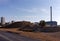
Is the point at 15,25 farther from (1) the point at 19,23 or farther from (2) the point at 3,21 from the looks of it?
(2) the point at 3,21

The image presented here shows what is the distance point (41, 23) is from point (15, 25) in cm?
1509

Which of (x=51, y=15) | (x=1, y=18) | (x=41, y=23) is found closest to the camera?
(x=51, y=15)

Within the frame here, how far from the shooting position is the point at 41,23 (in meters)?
62.8

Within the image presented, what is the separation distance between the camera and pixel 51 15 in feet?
182

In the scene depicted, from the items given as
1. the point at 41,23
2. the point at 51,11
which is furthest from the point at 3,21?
the point at 51,11

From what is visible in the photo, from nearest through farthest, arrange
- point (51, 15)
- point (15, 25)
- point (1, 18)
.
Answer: point (51, 15) < point (15, 25) < point (1, 18)

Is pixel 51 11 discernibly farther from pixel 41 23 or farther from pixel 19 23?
pixel 19 23

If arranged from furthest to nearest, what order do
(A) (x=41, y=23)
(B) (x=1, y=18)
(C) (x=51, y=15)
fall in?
1. (B) (x=1, y=18)
2. (A) (x=41, y=23)
3. (C) (x=51, y=15)

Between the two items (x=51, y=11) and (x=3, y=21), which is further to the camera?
(x=3, y=21)

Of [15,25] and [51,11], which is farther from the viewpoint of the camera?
[15,25]

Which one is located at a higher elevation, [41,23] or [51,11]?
[51,11]

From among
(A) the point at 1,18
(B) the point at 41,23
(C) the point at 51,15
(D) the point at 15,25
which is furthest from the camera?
(A) the point at 1,18

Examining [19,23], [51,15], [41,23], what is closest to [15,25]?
[19,23]

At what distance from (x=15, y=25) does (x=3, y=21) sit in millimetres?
25393
